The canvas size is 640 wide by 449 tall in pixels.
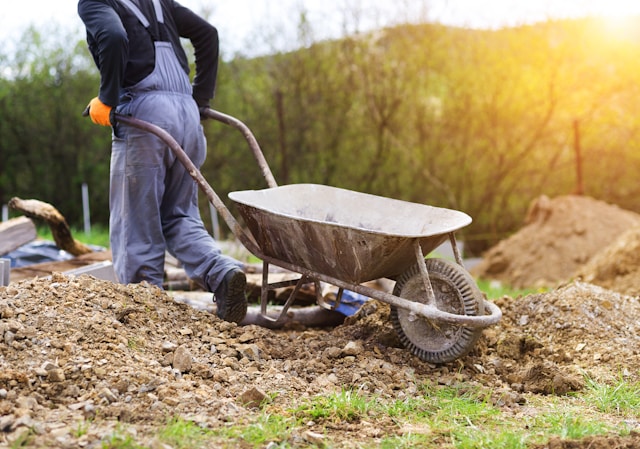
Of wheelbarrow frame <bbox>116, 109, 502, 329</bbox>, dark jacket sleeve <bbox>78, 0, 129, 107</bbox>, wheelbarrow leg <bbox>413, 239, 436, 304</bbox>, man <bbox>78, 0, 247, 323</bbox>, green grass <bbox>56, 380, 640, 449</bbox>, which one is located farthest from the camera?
man <bbox>78, 0, 247, 323</bbox>

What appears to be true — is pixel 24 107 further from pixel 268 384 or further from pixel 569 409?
pixel 569 409

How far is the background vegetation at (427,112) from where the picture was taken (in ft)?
30.9

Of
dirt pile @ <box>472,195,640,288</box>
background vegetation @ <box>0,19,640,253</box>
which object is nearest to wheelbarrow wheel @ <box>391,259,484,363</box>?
dirt pile @ <box>472,195,640,288</box>

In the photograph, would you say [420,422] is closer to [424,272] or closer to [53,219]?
[424,272]

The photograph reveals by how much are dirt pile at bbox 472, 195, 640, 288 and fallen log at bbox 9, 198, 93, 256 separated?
4541 mm

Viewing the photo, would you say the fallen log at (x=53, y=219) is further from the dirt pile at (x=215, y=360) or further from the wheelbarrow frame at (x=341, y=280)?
the dirt pile at (x=215, y=360)

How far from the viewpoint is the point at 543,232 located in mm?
8031

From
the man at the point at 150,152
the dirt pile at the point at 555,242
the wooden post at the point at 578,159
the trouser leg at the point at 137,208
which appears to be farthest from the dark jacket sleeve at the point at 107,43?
the wooden post at the point at 578,159

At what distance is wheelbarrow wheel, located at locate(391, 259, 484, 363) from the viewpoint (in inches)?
120

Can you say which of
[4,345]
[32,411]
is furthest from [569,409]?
[4,345]

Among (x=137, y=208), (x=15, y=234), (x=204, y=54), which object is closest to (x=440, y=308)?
(x=137, y=208)

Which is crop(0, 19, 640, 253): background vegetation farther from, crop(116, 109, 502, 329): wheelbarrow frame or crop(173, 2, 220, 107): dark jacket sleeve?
crop(116, 109, 502, 329): wheelbarrow frame

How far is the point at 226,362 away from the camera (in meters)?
2.99

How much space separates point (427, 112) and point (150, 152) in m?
6.64
